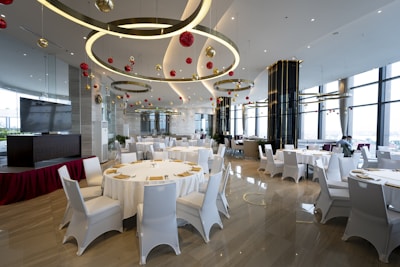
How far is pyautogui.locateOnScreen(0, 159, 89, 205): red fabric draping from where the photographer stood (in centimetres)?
395

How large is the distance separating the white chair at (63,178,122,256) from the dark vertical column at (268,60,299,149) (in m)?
7.26

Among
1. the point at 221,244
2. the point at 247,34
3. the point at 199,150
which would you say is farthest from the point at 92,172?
the point at 247,34

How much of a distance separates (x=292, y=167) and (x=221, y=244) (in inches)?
161

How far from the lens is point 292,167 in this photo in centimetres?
581

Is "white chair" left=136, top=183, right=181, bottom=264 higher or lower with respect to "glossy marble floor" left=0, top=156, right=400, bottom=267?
higher

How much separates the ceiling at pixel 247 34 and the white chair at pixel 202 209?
3885 mm

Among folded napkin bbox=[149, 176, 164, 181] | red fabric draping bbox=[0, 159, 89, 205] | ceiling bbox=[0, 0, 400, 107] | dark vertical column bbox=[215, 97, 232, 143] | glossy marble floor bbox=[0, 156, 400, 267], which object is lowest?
glossy marble floor bbox=[0, 156, 400, 267]

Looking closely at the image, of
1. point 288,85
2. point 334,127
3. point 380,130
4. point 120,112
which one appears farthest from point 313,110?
point 120,112

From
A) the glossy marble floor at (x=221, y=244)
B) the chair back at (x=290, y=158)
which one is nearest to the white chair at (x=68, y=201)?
the glossy marble floor at (x=221, y=244)

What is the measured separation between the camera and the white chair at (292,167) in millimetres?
5695

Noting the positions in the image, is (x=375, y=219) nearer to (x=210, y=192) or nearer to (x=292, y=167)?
(x=210, y=192)

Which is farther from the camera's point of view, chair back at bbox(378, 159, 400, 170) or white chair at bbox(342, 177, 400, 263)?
chair back at bbox(378, 159, 400, 170)

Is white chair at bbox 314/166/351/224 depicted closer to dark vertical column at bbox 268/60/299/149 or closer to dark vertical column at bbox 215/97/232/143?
dark vertical column at bbox 268/60/299/149

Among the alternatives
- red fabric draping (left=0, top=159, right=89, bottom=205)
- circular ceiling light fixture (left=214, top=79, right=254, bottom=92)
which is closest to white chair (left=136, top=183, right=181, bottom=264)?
red fabric draping (left=0, top=159, right=89, bottom=205)
